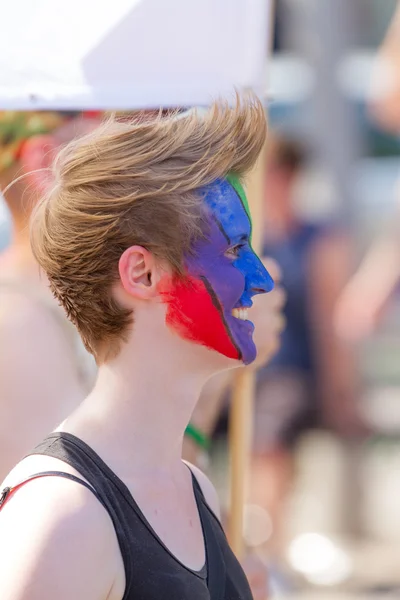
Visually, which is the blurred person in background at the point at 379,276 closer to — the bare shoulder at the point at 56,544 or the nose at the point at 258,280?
the nose at the point at 258,280

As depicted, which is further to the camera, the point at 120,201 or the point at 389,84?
the point at 389,84

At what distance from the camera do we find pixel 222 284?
169 centimetres

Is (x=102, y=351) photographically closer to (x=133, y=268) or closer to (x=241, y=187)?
(x=133, y=268)

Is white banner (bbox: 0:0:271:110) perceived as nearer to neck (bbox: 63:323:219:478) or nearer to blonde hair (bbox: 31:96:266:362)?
blonde hair (bbox: 31:96:266:362)

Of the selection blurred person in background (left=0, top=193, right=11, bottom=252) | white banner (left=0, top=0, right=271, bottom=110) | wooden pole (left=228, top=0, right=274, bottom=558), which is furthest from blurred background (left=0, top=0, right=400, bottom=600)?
white banner (left=0, top=0, right=271, bottom=110)

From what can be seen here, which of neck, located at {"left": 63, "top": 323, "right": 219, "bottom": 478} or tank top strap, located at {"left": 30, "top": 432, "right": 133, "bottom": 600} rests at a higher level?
neck, located at {"left": 63, "top": 323, "right": 219, "bottom": 478}

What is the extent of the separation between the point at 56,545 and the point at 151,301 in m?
0.45

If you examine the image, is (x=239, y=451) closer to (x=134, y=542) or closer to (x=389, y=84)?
(x=134, y=542)

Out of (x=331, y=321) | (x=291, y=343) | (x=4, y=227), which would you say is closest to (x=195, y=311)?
(x=4, y=227)

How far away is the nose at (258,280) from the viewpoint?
172cm

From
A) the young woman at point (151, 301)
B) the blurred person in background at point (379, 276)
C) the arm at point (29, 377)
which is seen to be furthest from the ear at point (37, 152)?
the blurred person in background at point (379, 276)

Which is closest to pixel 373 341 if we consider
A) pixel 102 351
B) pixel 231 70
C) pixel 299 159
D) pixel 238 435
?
pixel 299 159

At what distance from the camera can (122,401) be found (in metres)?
1.65

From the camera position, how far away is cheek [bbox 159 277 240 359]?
1.66 meters
